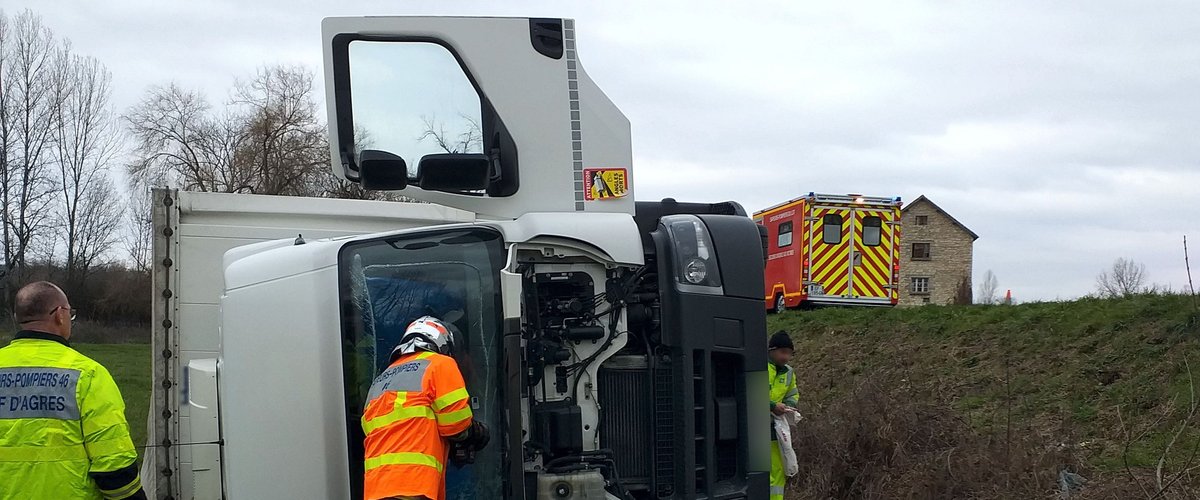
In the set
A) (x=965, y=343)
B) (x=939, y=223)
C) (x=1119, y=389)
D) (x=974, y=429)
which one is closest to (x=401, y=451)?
(x=974, y=429)

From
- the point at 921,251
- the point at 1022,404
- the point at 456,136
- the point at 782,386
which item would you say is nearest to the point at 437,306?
the point at 456,136

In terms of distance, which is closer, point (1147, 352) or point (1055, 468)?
point (1055, 468)

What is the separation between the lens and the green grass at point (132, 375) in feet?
44.6

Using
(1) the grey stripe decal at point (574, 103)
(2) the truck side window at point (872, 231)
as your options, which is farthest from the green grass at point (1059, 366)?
(2) the truck side window at point (872, 231)

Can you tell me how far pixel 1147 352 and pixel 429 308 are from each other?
658cm

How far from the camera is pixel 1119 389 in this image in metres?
7.86

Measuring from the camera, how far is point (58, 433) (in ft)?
12.6

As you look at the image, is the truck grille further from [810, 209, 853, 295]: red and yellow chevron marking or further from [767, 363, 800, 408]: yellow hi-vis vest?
[810, 209, 853, 295]: red and yellow chevron marking

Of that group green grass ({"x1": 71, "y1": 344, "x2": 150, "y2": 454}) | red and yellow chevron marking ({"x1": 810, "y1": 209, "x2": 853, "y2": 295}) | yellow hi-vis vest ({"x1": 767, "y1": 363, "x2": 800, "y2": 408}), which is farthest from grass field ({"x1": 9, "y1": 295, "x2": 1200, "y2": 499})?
green grass ({"x1": 71, "y1": 344, "x2": 150, "y2": 454})

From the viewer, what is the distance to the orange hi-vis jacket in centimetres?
342

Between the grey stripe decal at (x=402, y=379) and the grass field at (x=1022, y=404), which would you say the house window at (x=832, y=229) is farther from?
the grey stripe decal at (x=402, y=379)

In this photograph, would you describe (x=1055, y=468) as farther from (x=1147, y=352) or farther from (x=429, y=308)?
(x=429, y=308)

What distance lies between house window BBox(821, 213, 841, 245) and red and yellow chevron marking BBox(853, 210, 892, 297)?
11.5 inches

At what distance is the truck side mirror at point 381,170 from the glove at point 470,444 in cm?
138
